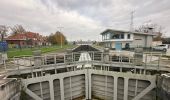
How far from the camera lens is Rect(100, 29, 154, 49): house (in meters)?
25.8

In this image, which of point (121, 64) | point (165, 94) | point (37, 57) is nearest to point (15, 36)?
point (37, 57)

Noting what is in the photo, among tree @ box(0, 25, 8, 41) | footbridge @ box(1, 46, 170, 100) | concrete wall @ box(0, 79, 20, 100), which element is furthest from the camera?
tree @ box(0, 25, 8, 41)

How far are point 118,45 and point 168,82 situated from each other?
19.7 metres

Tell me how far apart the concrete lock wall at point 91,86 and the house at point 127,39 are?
15654 mm

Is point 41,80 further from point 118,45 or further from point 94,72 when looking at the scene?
point 118,45

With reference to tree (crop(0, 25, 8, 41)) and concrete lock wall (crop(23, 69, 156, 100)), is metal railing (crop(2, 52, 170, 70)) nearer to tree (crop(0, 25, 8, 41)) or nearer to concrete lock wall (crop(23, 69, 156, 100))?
concrete lock wall (crop(23, 69, 156, 100))

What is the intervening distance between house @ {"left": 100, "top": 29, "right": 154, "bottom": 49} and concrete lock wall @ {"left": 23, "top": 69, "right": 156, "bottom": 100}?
51.4ft

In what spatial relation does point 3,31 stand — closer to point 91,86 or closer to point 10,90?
point 91,86

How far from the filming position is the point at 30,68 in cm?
995

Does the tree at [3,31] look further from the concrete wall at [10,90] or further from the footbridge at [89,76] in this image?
the concrete wall at [10,90]

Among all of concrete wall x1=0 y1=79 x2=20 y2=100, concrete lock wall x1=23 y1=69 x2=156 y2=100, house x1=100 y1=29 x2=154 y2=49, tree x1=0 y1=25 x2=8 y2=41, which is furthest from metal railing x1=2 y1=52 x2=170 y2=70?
tree x1=0 y1=25 x2=8 y2=41

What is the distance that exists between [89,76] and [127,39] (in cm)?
1656

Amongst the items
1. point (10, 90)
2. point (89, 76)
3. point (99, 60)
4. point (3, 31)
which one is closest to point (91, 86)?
point (89, 76)

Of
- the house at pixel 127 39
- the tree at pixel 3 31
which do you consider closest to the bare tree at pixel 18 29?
the tree at pixel 3 31
